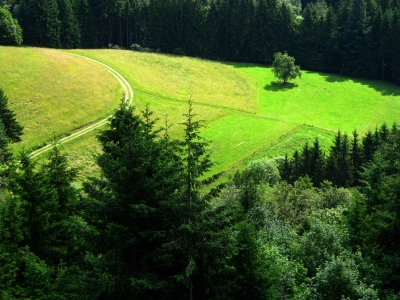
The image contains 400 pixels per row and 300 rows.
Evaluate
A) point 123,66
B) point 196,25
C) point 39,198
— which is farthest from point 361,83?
point 39,198

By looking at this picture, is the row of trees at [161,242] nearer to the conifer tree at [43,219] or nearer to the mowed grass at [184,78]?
the conifer tree at [43,219]

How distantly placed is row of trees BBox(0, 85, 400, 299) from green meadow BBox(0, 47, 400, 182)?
3856cm

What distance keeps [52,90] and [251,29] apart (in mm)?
68609

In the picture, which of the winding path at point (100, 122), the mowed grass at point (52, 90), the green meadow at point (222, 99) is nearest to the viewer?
the winding path at point (100, 122)

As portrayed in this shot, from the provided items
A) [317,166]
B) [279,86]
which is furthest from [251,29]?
[317,166]

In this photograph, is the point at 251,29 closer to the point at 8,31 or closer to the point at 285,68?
Answer: the point at 285,68

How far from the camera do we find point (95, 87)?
86.5 m

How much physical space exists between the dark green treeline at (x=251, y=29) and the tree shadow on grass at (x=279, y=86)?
67.8 feet

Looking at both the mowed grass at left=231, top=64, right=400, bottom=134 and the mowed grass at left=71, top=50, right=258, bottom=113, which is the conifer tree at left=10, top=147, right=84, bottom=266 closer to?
the mowed grass at left=71, top=50, right=258, bottom=113

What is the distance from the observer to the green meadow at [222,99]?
7531 cm

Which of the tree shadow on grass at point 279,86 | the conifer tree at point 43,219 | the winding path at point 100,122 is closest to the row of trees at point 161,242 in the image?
the conifer tree at point 43,219

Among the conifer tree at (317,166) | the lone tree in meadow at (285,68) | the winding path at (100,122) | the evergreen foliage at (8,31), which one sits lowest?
the conifer tree at (317,166)

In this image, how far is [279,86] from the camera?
107 metres

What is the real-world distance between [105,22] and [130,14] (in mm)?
8136
